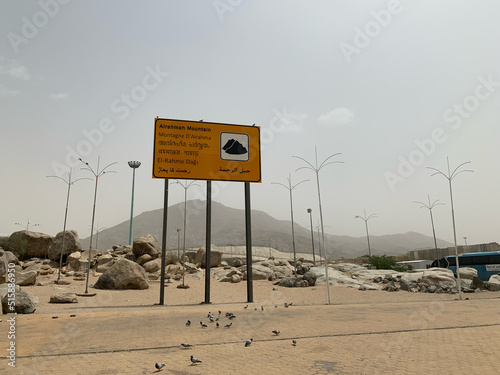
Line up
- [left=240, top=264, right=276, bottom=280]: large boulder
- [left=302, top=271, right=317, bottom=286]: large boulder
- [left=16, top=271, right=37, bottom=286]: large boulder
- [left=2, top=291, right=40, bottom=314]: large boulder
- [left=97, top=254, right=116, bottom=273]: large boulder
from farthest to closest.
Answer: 1. [left=97, top=254, right=116, bottom=273]: large boulder
2. [left=240, top=264, right=276, bottom=280]: large boulder
3. [left=302, top=271, right=317, bottom=286]: large boulder
4. [left=16, top=271, right=37, bottom=286]: large boulder
5. [left=2, top=291, right=40, bottom=314]: large boulder

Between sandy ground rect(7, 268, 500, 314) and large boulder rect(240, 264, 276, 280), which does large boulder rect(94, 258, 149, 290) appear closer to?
sandy ground rect(7, 268, 500, 314)

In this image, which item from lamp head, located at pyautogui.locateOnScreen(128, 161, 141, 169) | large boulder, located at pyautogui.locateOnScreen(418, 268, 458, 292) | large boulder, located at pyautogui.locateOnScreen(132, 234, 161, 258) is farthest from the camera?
lamp head, located at pyautogui.locateOnScreen(128, 161, 141, 169)

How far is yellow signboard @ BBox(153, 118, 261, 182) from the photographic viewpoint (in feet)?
67.4

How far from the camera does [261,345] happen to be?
29.5ft

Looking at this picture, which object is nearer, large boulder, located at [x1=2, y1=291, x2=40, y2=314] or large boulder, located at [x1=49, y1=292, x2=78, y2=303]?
large boulder, located at [x1=2, y1=291, x2=40, y2=314]

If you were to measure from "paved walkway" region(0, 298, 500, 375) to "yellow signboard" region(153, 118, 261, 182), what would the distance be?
9176 mm

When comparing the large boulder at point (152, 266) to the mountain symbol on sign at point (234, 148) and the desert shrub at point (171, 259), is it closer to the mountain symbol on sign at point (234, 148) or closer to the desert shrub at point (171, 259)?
the desert shrub at point (171, 259)

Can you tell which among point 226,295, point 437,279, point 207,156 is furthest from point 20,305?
point 437,279

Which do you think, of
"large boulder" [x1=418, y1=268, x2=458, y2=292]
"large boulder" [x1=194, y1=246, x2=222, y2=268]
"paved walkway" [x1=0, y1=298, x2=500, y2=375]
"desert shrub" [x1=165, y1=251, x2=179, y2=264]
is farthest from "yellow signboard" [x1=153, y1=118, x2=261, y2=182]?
"desert shrub" [x1=165, y1=251, x2=179, y2=264]

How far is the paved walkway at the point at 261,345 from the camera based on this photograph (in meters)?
7.06

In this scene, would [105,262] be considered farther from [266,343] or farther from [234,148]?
[266,343]

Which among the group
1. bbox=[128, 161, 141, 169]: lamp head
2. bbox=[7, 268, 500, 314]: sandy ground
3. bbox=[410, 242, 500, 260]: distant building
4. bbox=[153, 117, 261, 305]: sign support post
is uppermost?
bbox=[128, 161, 141, 169]: lamp head

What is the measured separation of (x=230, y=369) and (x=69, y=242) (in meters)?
37.2

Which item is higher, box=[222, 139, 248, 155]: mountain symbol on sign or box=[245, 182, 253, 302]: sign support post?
box=[222, 139, 248, 155]: mountain symbol on sign
